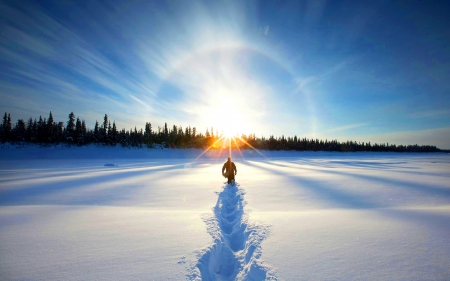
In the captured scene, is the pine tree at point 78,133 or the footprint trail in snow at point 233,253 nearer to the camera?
the footprint trail in snow at point 233,253

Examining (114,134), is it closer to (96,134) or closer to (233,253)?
(96,134)

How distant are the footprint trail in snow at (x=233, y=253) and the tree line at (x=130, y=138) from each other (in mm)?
66654

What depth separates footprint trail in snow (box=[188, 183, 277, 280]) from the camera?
3072mm

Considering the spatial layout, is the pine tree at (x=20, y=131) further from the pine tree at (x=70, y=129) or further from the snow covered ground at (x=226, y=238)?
the snow covered ground at (x=226, y=238)

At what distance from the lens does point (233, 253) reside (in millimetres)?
3959

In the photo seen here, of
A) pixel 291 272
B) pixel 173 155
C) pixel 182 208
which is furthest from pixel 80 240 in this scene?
pixel 173 155

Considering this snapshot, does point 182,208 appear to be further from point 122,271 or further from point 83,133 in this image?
point 83,133

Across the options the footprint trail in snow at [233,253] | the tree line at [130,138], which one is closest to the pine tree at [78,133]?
the tree line at [130,138]

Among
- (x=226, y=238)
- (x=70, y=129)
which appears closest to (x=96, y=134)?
(x=70, y=129)

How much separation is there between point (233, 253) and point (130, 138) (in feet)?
263

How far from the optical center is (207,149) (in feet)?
260

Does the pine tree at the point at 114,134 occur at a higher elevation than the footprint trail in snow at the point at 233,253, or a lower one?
higher

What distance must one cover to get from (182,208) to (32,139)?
75.4 metres

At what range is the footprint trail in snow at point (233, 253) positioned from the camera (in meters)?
3.07
